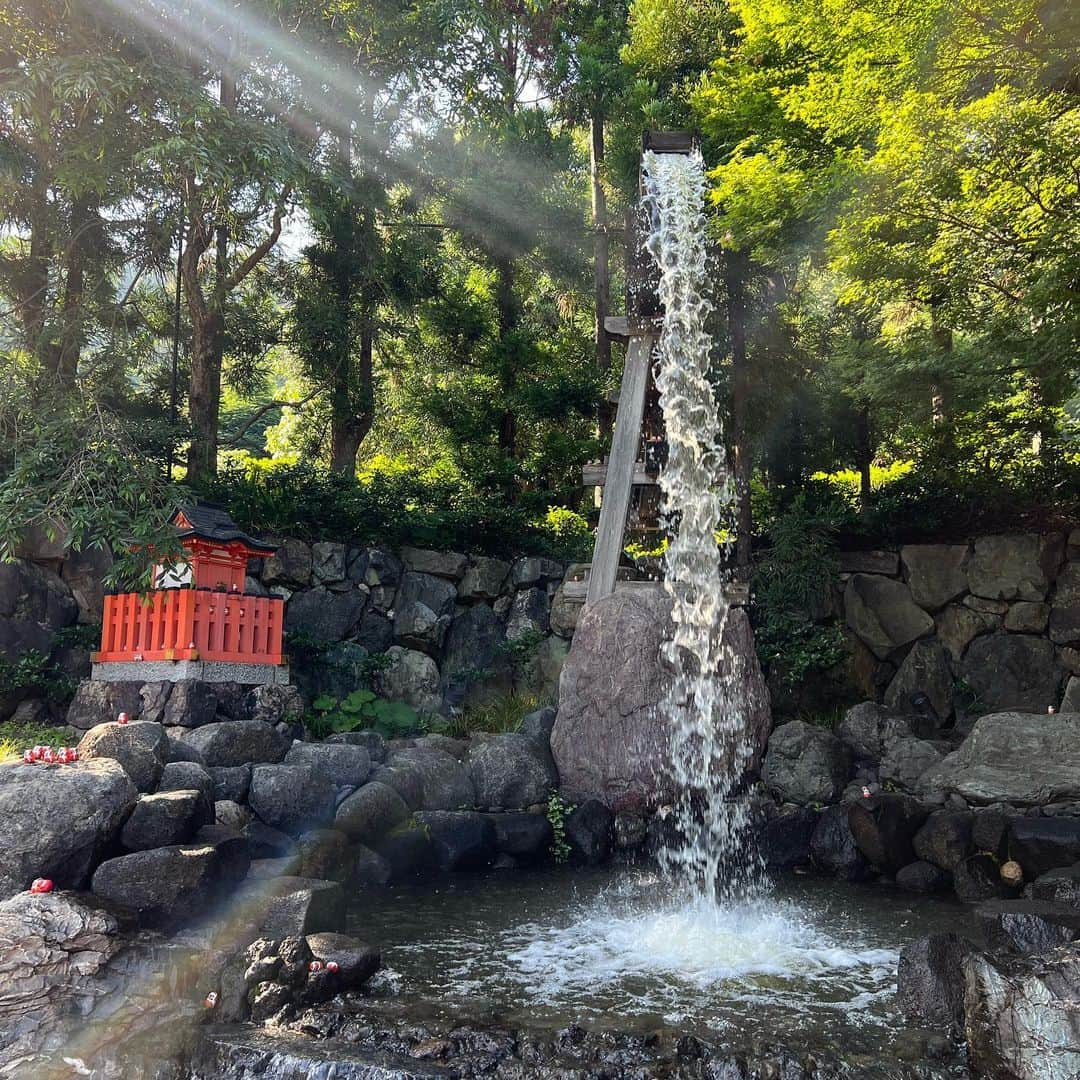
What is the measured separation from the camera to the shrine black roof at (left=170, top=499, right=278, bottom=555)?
988cm

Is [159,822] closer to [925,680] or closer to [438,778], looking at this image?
[438,778]

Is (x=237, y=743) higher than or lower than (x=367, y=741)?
higher

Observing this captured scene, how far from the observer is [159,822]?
254 inches

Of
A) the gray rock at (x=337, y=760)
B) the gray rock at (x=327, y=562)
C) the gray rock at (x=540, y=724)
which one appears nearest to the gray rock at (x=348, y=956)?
the gray rock at (x=337, y=760)

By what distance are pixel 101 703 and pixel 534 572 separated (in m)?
6.33

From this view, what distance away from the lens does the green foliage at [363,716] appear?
36.6 feet

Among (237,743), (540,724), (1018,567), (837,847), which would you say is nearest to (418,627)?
(540,724)

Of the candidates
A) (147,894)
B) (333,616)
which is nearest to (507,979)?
(147,894)

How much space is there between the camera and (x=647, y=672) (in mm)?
10172

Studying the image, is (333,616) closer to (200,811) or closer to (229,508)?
(229,508)

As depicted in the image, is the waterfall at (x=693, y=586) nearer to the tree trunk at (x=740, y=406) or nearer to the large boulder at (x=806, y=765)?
the large boulder at (x=806, y=765)

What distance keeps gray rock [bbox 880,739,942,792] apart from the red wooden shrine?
278 inches

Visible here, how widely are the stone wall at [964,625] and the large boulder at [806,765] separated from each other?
2.05 meters

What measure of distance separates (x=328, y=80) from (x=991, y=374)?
10733 mm
